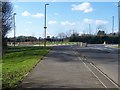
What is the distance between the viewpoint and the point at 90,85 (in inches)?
518

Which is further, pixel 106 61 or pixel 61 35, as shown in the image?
pixel 61 35

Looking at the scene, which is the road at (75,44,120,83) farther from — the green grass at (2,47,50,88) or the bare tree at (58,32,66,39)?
the bare tree at (58,32,66,39)

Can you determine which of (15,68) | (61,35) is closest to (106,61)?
(15,68)

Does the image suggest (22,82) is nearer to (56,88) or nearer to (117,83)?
(56,88)

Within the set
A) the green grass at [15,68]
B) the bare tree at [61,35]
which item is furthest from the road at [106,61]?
the bare tree at [61,35]

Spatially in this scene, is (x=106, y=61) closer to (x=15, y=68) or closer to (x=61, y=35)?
(x=15, y=68)

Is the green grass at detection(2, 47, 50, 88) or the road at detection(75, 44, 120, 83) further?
the road at detection(75, 44, 120, 83)

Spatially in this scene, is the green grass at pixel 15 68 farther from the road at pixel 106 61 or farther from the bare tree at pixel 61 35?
the bare tree at pixel 61 35

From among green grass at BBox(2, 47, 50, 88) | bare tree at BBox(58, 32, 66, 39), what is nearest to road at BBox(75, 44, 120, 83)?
green grass at BBox(2, 47, 50, 88)

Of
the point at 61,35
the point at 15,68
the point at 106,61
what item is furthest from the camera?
the point at 61,35

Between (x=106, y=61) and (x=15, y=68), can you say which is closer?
(x=15, y=68)

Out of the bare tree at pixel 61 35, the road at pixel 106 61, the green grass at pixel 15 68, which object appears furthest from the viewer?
the bare tree at pixel 61 35

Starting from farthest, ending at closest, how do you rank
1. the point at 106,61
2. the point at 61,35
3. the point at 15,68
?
the point at 61,35, the point at 106,61, the point at 15,68

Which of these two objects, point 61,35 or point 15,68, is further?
point 61,35
